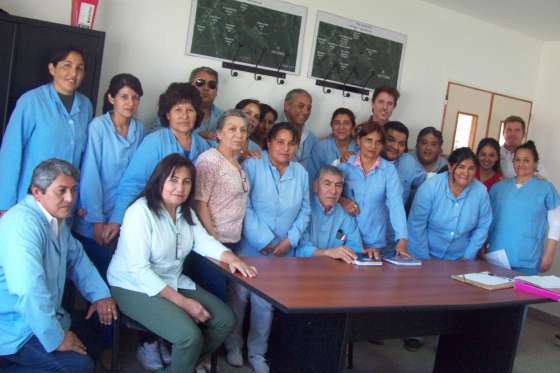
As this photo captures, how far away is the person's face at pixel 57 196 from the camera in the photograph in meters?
2.02

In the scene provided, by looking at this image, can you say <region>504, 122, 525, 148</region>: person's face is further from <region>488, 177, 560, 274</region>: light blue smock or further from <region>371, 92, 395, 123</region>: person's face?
<region>371, 92, 395, 123</region>: person's face

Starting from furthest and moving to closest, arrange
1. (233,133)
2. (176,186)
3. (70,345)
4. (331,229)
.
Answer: (331,229) → (233,133) → (176,186) → (70,345)

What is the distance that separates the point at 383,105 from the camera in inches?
158

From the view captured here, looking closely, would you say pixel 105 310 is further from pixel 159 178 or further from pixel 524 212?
pixel 524 212

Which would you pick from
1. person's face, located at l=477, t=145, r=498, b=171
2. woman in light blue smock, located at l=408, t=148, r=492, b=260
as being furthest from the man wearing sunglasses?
person's face, located at l=477, t=145, r=498, b=171

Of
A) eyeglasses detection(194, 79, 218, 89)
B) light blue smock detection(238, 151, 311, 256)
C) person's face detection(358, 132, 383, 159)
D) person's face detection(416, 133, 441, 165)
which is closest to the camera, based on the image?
light blue smock detection(238, 151, 311, 256)

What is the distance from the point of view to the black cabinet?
274 centimetres

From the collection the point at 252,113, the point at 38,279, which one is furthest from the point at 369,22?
the point at 38,279

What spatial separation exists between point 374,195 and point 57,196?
1.88 metres

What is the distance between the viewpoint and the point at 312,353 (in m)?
2.27

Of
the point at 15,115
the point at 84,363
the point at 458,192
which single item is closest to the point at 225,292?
the point at 84,363

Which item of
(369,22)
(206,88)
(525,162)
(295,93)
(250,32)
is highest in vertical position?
(369,22)

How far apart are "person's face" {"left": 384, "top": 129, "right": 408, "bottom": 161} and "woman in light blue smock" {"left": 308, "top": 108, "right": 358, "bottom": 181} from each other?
0.75 ft

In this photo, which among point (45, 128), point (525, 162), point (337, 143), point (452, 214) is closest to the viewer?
point (45, 128)
